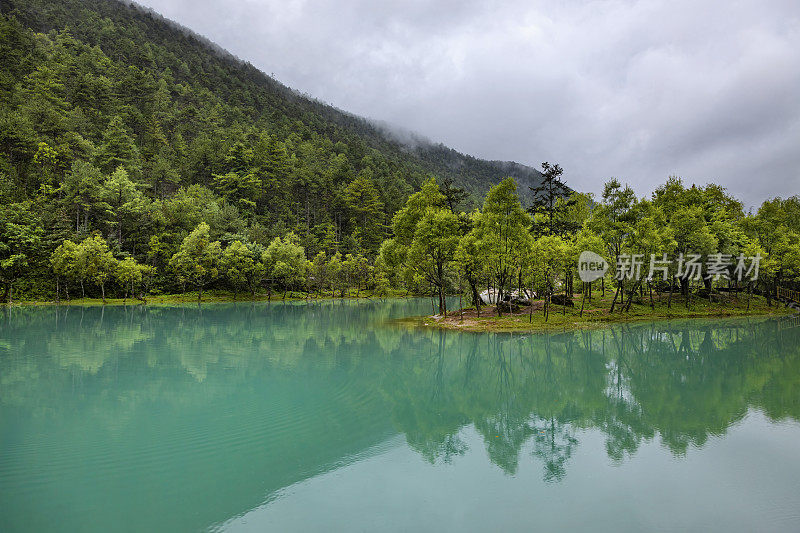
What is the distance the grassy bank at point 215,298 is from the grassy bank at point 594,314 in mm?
33445

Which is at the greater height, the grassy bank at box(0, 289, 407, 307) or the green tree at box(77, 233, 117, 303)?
the green tree at box(77, 233, 117, 303)

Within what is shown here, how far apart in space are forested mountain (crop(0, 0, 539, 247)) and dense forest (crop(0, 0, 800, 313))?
396 mm

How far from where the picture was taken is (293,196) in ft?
292

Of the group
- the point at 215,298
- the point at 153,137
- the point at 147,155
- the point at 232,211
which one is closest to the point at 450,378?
the point at 215,298

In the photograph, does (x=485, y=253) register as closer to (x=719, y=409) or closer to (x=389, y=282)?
(x=719, y=409)

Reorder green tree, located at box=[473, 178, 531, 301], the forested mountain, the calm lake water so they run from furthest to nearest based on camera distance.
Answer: the forested mountain < green tree, located at box=[473, 178, 531, 301] < the calm lake water

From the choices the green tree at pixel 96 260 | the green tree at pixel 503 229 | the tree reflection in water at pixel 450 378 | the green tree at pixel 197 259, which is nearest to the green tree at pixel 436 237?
the green tree at pixel 503 229

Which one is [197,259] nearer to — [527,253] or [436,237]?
[436,237]

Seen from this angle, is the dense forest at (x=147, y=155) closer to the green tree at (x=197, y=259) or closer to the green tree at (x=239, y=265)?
the green tree at (x=197, y=259)

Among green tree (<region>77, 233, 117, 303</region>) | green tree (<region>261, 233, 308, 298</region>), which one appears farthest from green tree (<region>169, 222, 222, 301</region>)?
green tree (<region>77, 233, 117, 303</region>)

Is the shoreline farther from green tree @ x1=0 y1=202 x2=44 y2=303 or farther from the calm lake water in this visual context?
green tree @ x1=0 y1=202 x2=44 y2=303

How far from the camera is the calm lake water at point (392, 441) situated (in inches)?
267

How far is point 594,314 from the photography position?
34.5 meters

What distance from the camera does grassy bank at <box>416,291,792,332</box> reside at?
3112cm
